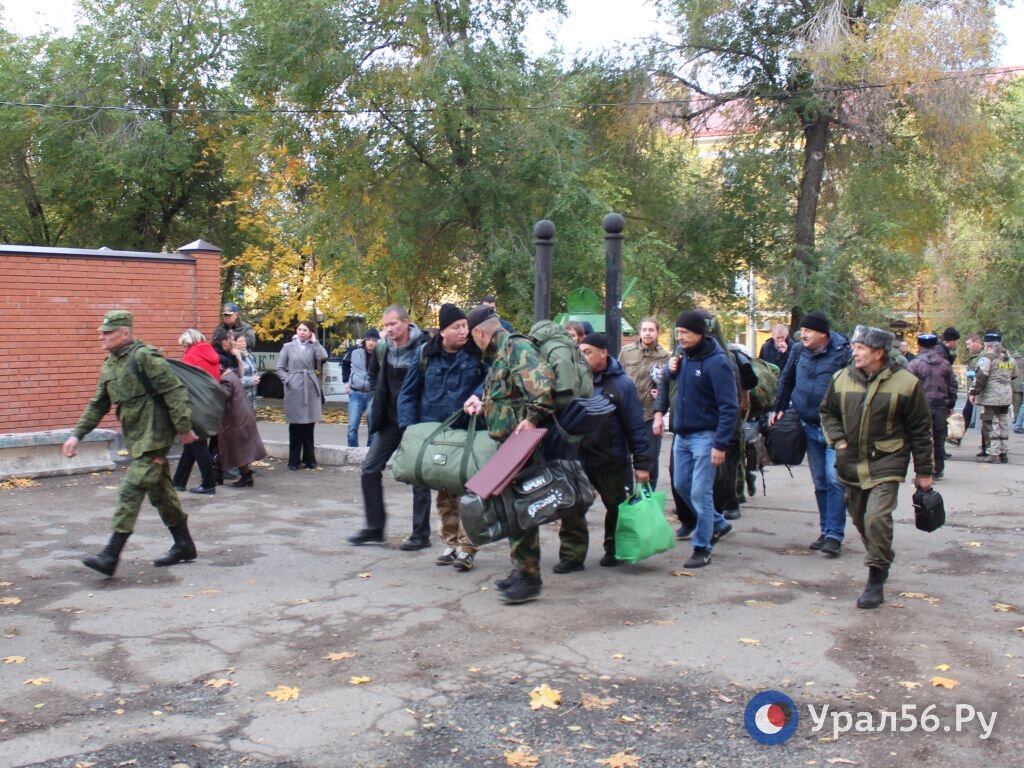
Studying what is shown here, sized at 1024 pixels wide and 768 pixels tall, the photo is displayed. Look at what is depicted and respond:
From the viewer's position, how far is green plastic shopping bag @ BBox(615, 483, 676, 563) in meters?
6.88

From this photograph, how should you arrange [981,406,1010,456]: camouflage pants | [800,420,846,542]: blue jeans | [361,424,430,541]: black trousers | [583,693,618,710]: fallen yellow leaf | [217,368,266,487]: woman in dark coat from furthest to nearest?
[981,406,1010,456]: camouflage pants < [217,368,266,487]: woman in dark coat < [361,424,430,541]: black trousers < [800,420,846,542]: blue jeans < [583,693,618,710]: fallen yellow leaf

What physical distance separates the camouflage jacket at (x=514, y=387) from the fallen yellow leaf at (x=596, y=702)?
1.88 meters

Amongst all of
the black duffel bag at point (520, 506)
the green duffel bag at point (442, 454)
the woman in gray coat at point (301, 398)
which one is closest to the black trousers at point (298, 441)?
the woman in gray coat at point (301, 398)

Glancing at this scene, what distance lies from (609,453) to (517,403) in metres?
1.10

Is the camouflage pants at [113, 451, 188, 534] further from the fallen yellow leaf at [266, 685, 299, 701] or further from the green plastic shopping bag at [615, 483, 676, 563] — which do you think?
the green plastic shopping bag at [615, 483, 676, 563]

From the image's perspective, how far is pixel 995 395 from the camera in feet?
44.8

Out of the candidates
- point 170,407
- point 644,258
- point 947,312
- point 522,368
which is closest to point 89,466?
point 170,407

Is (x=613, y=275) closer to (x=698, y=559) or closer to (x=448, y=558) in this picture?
(x=698, y=559)

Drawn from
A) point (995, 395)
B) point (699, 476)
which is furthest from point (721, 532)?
point (995, 395)

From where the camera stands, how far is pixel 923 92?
57.5ft

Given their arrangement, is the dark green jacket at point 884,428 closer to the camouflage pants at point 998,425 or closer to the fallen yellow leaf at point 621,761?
the fallen yellow leaf at point 621,761

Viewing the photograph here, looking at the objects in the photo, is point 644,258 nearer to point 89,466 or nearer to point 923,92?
point 923,92

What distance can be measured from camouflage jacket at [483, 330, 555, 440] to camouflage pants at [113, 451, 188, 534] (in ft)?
7.52

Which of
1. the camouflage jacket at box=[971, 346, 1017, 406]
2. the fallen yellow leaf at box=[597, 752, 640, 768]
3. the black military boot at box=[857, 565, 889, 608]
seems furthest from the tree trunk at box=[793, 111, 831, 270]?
the fallen yellow leaf at box=[597, 752, 640, 768]
